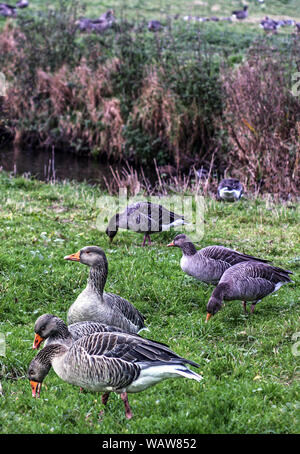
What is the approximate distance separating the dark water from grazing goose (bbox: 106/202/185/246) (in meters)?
7.28

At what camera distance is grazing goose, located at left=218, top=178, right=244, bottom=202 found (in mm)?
13422

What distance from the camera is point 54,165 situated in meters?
19.6

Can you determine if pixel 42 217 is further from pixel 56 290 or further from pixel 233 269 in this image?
pixel 233 269

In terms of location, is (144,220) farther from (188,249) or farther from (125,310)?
(125,310)

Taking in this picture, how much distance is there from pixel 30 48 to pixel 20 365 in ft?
63.5

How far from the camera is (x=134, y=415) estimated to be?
5.19m

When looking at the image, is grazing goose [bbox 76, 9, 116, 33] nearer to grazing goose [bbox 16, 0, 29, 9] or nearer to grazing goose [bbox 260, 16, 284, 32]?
grazing goose [bbox 260, 16, 284, 32]

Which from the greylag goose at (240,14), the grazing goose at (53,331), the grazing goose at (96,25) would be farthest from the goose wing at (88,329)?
the greylag goose at (240,14)

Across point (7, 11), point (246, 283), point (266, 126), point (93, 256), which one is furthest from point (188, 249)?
point (7, 11)

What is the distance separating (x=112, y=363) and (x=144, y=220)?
4.99 m

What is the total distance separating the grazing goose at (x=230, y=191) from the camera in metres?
13.4

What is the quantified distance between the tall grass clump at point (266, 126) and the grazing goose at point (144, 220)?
5.58m

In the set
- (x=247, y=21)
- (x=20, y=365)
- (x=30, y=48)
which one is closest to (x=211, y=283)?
(x=20, y=365)

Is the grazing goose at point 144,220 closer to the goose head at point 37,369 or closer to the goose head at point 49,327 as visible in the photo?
the goose head at point 49,327
